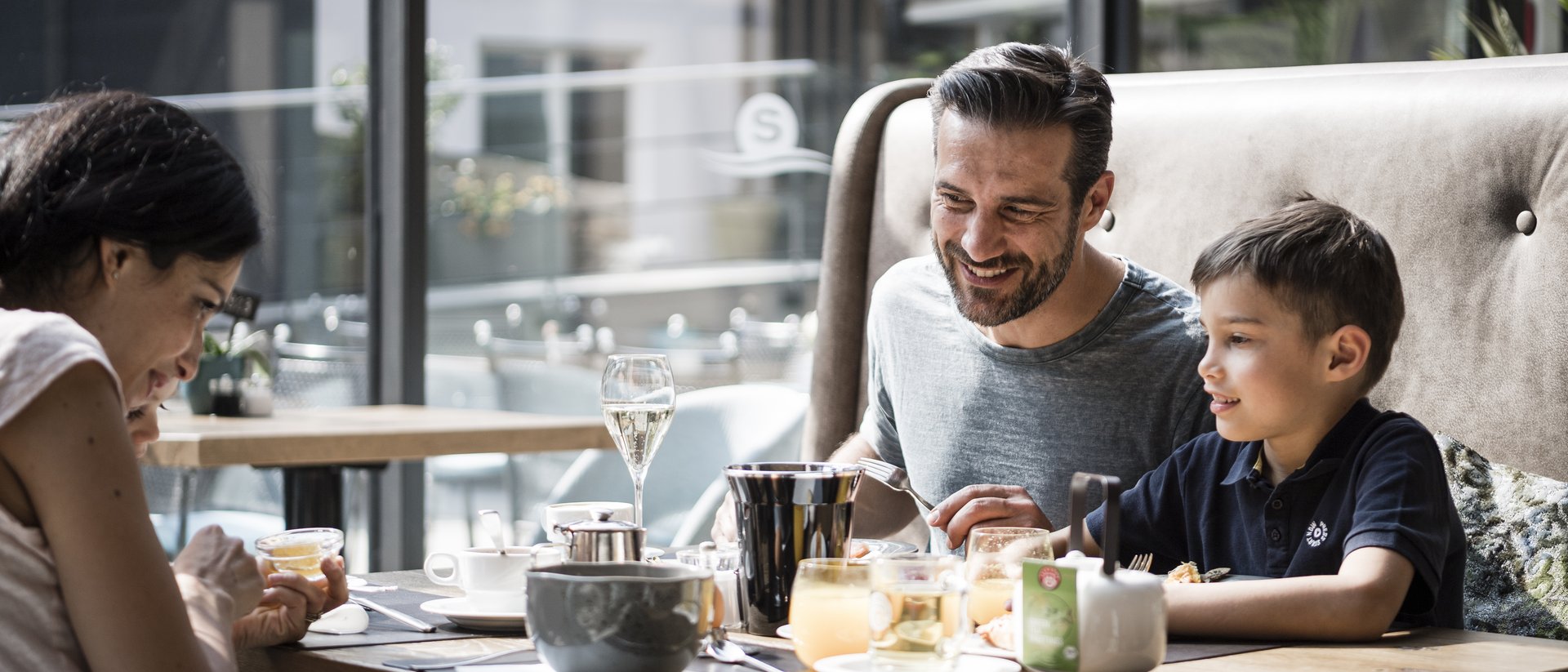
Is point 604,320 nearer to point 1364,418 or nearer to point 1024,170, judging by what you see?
point 1024,170

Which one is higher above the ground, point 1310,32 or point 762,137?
point 1310,32

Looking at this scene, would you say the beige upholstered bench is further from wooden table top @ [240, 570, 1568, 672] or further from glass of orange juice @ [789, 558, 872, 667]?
glass of orange juice @ [789, 558, 872, 667]

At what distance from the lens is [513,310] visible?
3.98 meters

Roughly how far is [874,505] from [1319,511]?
87 centimetres

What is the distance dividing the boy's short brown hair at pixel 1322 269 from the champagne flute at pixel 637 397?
1.91 feet

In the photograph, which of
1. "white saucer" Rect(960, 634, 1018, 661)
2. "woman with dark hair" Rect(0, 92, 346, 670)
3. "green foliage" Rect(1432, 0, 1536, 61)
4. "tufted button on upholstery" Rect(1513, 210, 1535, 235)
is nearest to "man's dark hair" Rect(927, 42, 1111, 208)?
"tufted button on upholstery" Rect(1513, 210, 1535, 235)

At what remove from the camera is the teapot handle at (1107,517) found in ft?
3.60

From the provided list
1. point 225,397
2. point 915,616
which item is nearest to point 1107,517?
point 915,616

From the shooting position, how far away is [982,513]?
159 centimetres

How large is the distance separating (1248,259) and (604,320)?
8.57ft

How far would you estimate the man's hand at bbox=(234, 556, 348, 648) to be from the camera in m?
1.32

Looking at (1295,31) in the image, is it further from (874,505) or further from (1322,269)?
(1322,269)

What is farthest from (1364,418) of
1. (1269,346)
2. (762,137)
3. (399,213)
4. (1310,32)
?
(1310,32)

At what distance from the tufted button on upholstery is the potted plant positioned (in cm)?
231
